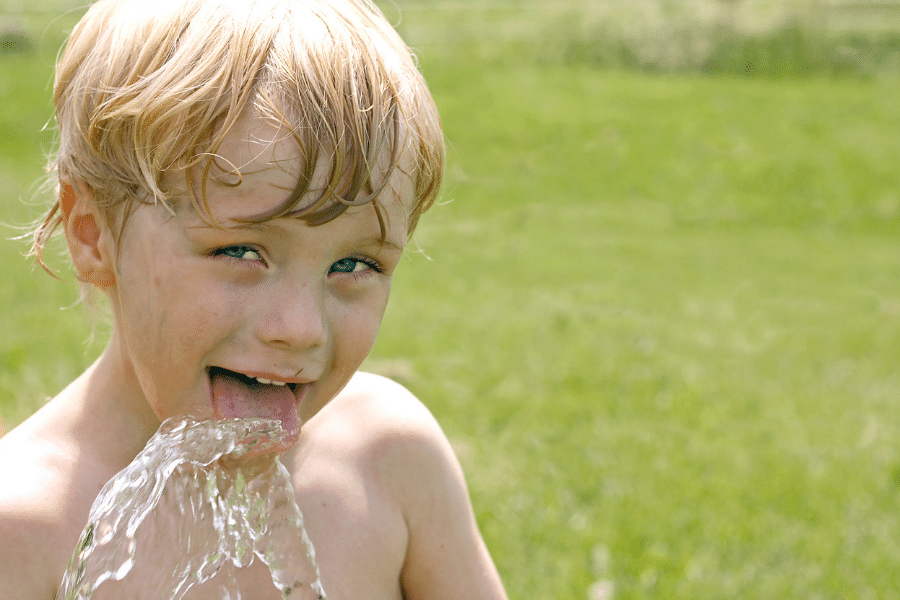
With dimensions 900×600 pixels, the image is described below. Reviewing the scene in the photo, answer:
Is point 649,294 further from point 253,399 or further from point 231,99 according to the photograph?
point 231,99

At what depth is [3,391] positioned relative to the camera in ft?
12.1

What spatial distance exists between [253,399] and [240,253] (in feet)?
0.74

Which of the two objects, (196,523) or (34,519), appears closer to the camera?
(34,519)

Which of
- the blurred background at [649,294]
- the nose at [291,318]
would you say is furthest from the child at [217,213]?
the blurred background at [649,294]

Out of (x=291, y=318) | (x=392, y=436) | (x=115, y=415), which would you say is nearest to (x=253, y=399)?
(x=291, y=318)

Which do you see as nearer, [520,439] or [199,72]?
[199,72]

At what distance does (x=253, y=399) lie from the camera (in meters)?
1.48

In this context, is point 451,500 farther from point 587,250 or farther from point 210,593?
point 587,250

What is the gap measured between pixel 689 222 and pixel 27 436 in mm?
7386

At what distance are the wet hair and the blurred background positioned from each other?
33 cm

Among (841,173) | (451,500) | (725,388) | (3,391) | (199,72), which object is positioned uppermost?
(199,72)

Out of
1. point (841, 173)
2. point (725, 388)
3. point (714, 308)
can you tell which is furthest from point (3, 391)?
point (841, 173)

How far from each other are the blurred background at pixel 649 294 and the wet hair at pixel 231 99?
1.08 ft

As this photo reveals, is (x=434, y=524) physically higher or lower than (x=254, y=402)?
lower
